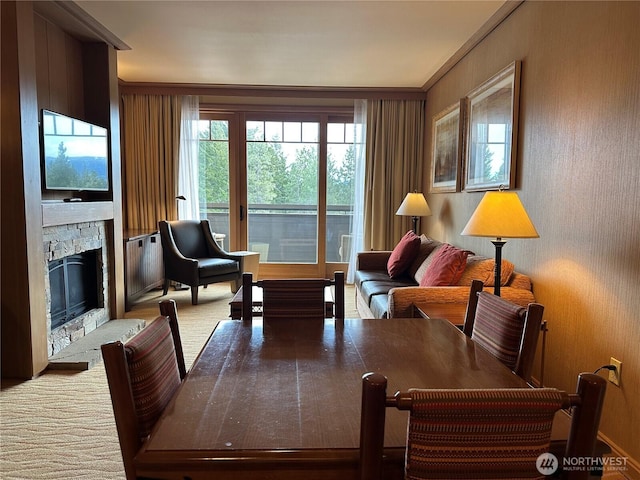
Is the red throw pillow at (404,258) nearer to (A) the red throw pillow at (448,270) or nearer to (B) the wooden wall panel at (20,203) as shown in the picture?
(A) the red throw pillow at (448,270)

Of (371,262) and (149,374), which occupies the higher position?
(149,374)

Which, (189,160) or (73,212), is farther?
(189,160)

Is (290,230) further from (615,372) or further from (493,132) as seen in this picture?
(615,372)

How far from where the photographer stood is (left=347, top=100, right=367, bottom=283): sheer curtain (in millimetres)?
5711

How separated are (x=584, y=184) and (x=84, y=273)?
3.77 m

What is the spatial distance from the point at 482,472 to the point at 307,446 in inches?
13.2

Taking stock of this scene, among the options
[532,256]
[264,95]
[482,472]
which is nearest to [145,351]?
[482,472]

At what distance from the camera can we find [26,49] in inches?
109

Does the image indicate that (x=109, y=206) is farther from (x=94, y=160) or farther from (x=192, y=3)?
(x=192, y=3)

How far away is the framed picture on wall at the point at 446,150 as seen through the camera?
4.22 m

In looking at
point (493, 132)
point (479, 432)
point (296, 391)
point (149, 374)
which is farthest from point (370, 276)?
point (479, 432)

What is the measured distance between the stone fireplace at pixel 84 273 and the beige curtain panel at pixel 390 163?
315 cm

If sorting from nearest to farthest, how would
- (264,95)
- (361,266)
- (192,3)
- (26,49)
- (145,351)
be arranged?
(145,351), (26,49), (192,3), (361,266), (264,95)

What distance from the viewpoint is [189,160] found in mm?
5664
